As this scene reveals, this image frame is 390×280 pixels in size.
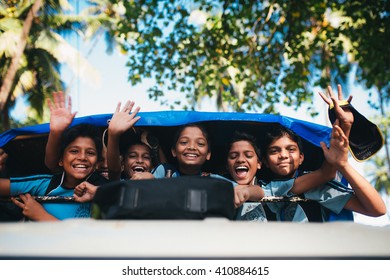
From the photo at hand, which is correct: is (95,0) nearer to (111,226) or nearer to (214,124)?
(214,124)

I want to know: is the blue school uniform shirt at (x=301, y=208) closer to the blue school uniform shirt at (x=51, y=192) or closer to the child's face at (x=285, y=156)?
the child's face at (x=285, y=156)

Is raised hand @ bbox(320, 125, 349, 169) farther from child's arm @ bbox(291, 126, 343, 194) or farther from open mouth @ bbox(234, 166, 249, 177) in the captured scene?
open mouth @ bbox(234, 166, 249, 177)

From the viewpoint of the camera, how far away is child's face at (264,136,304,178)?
9.17ft

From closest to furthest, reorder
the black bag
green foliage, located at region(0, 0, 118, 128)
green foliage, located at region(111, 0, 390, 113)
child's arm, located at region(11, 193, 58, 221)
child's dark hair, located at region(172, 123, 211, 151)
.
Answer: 1. the black bag
2. child's arm, located at region(11, 193, 58, 221)
3. child's dark hair, located at region(172, 123, 211, 151)
4. green foliage, located at region(111, 0, 390, 113)
5. green foliage, located at region(0, 0, 118, 128)

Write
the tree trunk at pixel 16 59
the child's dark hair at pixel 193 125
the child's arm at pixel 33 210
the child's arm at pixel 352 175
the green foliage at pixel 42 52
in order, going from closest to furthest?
the child's arm at pixel 352 175
the child's arm at pixel 33 210
the child's dark hair at pixel 193 125
the tree trunk at pixel 16 59
the green foliage at pixel 42 52

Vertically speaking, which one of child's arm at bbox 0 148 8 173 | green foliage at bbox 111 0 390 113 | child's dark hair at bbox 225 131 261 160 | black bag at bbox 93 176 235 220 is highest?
green foliage at bbox 111 0 390 113

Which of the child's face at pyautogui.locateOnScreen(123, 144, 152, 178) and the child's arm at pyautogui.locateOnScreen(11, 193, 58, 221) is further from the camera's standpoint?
the child's face at pyautogui.locateOnScreen(123, 144, 152, 178)

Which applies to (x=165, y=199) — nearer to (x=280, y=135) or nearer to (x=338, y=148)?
(x=338, y=148)

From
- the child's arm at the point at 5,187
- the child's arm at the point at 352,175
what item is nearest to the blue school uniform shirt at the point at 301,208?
the child's arm at the point at 352,175

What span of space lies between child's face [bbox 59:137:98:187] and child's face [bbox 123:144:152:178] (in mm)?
251

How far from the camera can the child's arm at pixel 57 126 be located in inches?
107

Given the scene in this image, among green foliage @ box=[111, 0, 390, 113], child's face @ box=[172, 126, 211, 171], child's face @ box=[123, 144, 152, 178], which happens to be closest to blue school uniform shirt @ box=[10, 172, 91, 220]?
child's face @ box=[123, 144, 152, 178]

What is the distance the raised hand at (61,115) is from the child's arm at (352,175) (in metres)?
1.57

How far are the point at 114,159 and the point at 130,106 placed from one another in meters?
0.35
